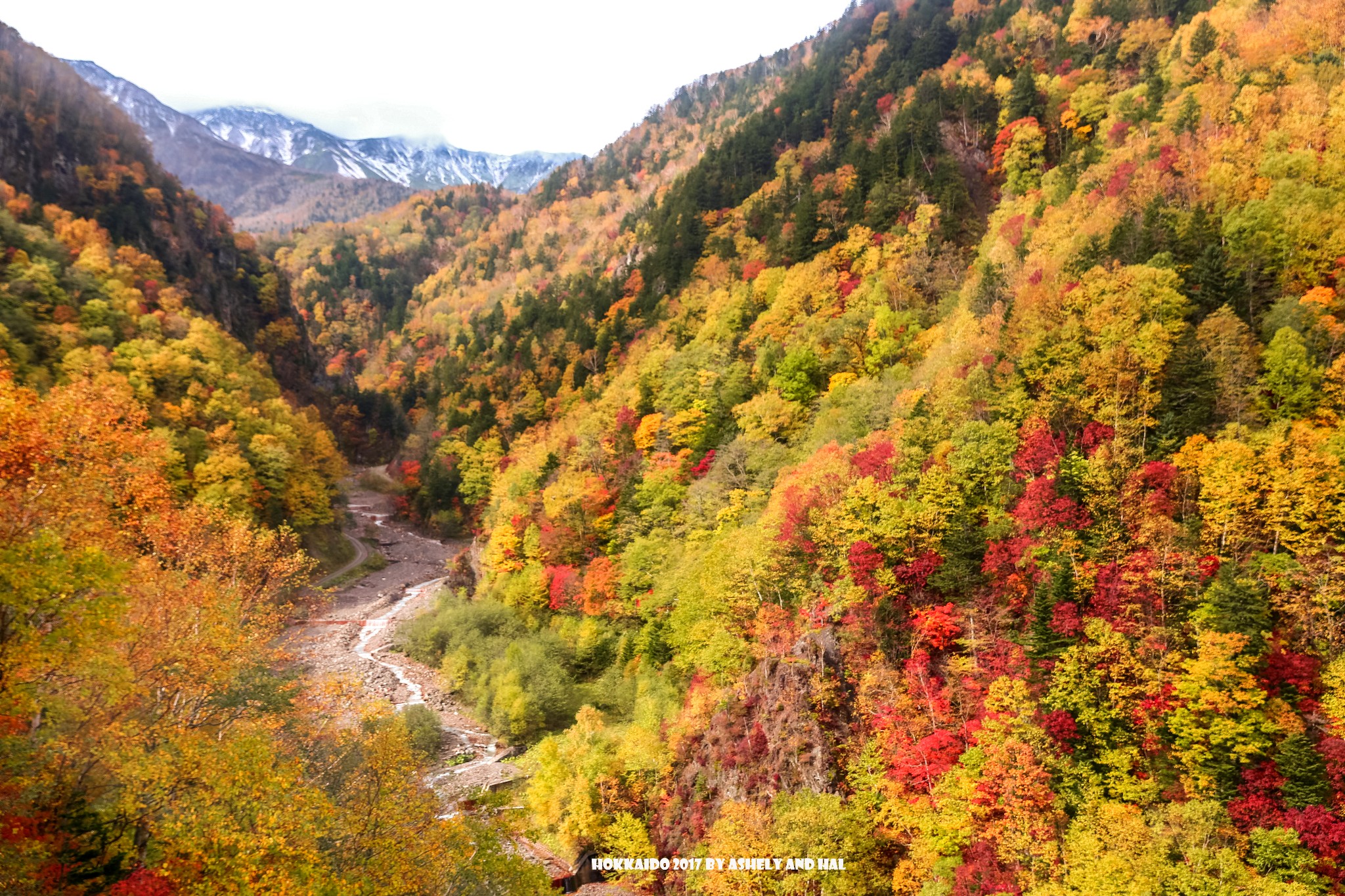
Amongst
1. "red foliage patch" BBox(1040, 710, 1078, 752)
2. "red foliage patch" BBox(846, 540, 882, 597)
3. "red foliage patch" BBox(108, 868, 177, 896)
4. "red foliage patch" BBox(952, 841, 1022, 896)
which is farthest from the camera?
"red foliage patch" BBox(846, 540, 882, 597)

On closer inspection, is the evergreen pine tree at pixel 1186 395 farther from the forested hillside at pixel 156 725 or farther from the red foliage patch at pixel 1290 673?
the forested hillside at pixel 156 725

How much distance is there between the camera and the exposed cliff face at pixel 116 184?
3363 inches

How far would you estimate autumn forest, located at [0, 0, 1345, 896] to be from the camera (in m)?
17.5

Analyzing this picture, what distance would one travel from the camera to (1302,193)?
32.4 meters

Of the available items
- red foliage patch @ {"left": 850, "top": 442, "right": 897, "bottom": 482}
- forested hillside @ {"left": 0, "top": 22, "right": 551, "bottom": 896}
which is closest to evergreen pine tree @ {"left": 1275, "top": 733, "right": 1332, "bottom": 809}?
red foliage patch @ {"left": 850, "top": 442, "right": 897, "bottom": 482}

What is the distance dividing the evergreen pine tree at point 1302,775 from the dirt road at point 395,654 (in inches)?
1570

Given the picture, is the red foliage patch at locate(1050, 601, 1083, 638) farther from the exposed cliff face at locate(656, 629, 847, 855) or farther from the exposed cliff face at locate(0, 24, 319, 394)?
the exposed cliff face at locate(0, 24, 319, 394)

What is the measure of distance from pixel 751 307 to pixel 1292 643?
185 feet

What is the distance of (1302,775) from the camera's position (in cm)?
1923

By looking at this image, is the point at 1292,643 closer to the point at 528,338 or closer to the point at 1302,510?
the point at 1302,510

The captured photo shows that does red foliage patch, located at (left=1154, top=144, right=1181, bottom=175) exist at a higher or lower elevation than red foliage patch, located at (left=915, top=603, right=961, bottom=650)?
higher

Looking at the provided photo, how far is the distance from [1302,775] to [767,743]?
64.4 ft

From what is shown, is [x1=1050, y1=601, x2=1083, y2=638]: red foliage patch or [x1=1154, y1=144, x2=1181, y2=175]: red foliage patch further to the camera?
[x1=1154, y1=144, x2=1181, y2=175]: red foliage patch

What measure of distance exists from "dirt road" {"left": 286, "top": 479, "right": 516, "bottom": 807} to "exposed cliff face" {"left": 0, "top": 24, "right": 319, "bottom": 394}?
4646 centimetres
